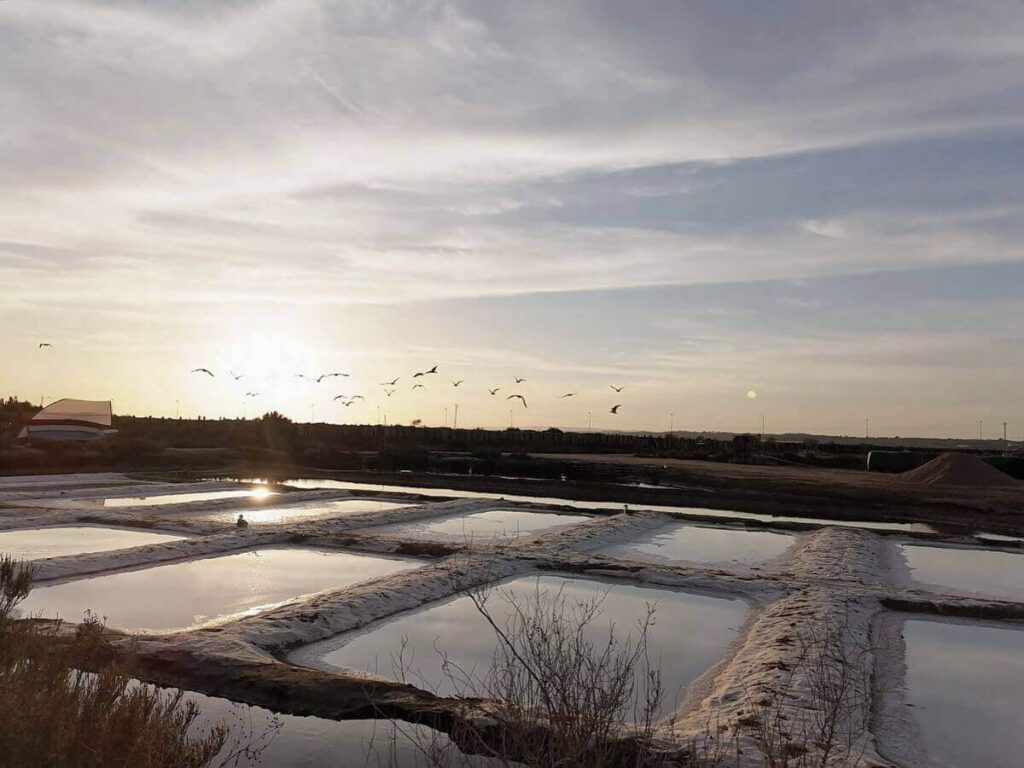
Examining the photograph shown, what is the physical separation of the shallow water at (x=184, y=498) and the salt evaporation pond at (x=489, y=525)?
634cm

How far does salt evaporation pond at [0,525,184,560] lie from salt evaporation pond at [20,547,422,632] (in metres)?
1.80

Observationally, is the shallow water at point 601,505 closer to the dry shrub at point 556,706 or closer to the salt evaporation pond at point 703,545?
the salt evaporation pond at point 703,545

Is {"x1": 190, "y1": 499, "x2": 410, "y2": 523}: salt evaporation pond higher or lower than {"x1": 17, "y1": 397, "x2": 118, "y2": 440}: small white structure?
lower

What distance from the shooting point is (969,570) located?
14852 mm

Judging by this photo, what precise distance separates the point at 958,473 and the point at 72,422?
136 ft

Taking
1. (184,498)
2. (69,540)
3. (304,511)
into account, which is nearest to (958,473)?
(304,511)

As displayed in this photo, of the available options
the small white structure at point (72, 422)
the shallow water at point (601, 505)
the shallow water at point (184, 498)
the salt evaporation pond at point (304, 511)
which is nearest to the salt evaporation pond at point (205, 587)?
the salt evaporation pond at point (304, 511)

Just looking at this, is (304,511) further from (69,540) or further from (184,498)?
(69,540)

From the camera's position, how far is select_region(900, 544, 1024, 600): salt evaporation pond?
13.1 meters

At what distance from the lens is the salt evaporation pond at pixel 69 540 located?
1370 centimetres

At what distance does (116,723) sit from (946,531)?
20408 millimetres

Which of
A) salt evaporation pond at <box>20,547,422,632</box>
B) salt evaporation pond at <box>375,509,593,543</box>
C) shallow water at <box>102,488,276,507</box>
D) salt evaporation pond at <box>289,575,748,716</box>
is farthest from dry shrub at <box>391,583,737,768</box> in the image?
shallow water at <box>102,488,276,507</box>

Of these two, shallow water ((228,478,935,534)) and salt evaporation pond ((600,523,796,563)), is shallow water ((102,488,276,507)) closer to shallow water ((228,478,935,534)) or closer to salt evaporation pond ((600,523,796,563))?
shallow water ((228,478,935,534))

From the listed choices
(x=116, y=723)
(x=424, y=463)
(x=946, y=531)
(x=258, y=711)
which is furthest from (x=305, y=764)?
(x=424, y=463)
